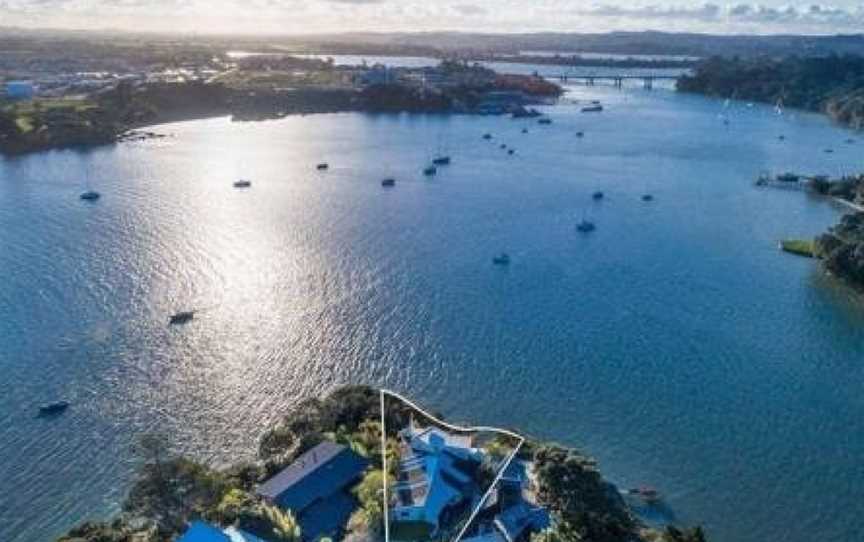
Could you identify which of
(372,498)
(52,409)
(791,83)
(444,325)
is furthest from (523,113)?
(372,498)

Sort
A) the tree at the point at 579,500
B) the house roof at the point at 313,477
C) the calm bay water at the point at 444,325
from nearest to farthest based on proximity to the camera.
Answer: the tree at the point at 579,500, the house roof at the point at 313,477, the calm bay water at the point at 444,325

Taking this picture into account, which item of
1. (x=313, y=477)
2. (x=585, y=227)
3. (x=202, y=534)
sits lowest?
(x=585, y=227)

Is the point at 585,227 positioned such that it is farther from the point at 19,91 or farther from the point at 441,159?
the point at 19,91

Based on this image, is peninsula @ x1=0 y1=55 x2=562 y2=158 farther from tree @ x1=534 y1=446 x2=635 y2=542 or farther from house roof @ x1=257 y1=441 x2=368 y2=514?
tree @ x1=534 y1=446 x2=635 y2=542

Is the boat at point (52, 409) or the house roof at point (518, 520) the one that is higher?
the house roof at point (518, 520)

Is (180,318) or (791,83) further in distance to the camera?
(791,83)

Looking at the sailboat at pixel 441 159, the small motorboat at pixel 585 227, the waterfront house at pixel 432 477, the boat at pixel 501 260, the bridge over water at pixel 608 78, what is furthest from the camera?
the bridge over water at pixel 608 78

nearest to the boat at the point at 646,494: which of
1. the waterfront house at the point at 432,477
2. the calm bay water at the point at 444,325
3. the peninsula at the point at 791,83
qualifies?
the calm bay water at the point at 444,325

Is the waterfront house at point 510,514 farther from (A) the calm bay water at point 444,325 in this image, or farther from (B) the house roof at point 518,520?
(A) the calm bay water at point 444,325

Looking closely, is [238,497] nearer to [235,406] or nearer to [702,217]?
[235,406]
